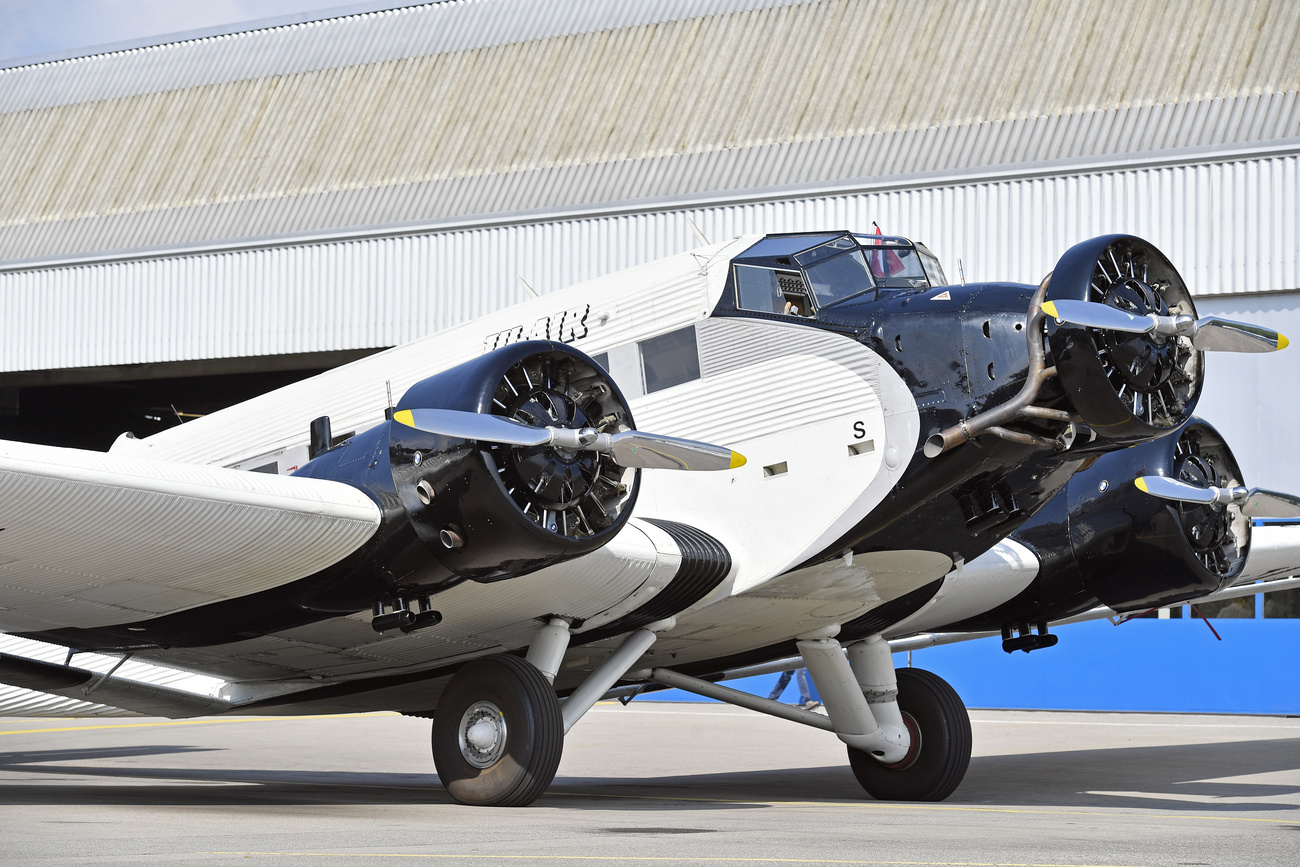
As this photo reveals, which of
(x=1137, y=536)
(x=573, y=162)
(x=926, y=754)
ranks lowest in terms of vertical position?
(x=926, y=754)

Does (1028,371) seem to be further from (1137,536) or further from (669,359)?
(1137,536)

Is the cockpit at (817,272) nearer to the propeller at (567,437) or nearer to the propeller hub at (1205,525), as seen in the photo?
the propeller at (567,437)

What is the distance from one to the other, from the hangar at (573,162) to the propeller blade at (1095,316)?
437 inches

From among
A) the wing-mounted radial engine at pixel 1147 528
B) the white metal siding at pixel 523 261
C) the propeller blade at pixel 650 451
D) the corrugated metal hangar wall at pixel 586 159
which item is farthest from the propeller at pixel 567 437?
the corrugated metal hangar wall at pixel 586 159

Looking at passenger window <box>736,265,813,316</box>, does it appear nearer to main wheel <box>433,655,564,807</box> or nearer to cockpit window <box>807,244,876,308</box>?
cockpit window <box>807,244,876,308</box>

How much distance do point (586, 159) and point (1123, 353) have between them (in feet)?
62.3

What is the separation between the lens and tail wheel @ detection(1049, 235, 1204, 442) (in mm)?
8812

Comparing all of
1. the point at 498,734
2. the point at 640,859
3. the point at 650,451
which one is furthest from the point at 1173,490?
the point at 640,859

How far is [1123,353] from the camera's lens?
8.85 meters

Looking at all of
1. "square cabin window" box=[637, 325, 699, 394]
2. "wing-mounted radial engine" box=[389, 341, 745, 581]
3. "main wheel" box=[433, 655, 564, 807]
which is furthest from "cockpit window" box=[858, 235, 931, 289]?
"main wheel" box=[433, 655, 564, 807]

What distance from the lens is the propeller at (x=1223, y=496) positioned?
1115 centimetres

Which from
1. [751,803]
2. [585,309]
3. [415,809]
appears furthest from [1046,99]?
[415,809]

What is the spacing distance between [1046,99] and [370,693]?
54.7ft

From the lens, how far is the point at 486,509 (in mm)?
8641
